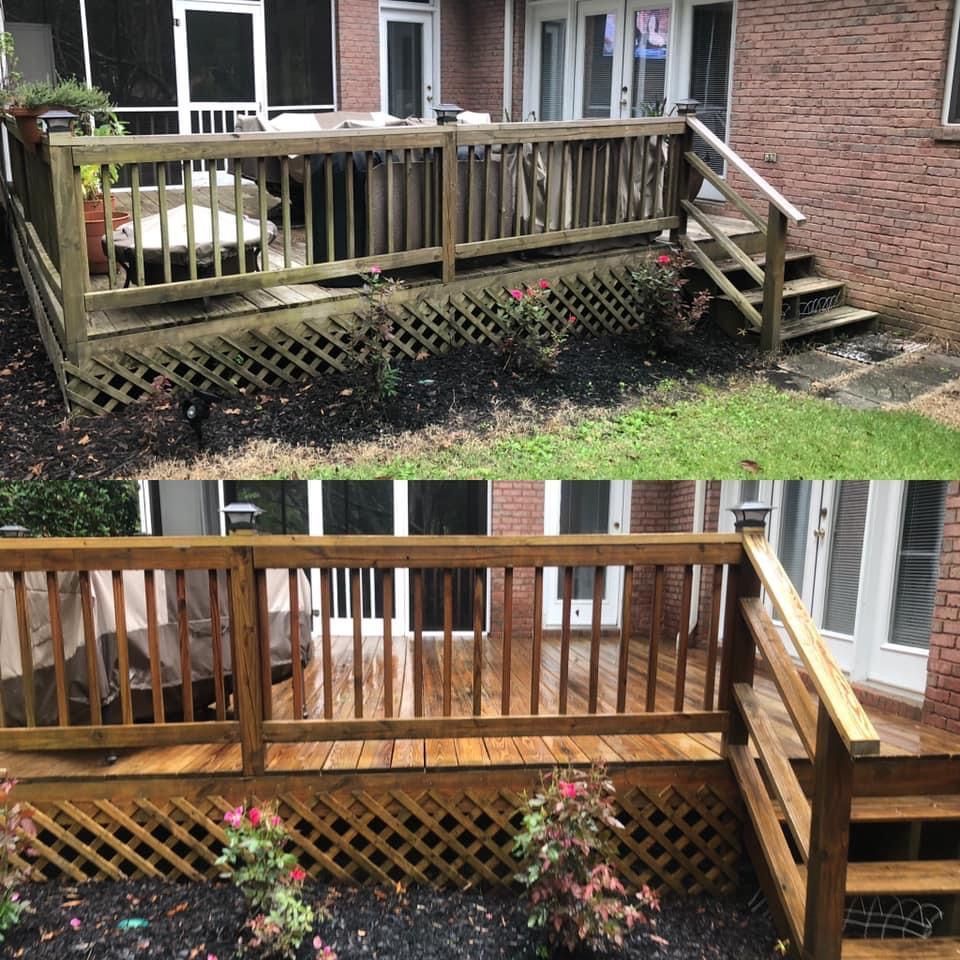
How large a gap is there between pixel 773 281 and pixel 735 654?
3.66 meters

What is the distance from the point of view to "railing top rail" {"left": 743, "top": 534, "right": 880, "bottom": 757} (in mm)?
3115

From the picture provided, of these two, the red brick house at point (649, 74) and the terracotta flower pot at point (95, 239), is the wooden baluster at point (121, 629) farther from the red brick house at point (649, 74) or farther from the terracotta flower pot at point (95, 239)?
the red brick house at point (649, 74)

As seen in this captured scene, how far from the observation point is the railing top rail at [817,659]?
10.2ft

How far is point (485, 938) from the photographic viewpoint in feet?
12.4

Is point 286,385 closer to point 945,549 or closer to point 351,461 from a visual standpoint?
point 351,461

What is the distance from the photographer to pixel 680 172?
756 cm

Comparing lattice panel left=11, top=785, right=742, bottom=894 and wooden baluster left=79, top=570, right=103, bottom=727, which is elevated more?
wooden baluster left=79, top=570, right=103, bottom=727

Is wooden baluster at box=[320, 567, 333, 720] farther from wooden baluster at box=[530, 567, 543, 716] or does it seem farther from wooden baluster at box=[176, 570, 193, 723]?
wooden baluster at box=[530, 567, 543, 716]

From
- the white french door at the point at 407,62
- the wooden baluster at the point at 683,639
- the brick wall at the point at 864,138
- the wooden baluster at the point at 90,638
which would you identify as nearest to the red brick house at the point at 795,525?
the wooden baluster at the point at 90,638

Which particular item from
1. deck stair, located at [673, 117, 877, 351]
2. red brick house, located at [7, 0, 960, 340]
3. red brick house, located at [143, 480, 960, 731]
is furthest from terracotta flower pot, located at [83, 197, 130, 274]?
red brick house, located at [7, 0, 960, 340]

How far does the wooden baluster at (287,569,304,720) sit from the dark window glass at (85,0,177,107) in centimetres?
863

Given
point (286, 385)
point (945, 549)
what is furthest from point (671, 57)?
point (945, 549)

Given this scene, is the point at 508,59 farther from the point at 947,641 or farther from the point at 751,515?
the point at 751,515

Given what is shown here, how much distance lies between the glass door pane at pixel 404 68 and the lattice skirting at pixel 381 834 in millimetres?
10022
